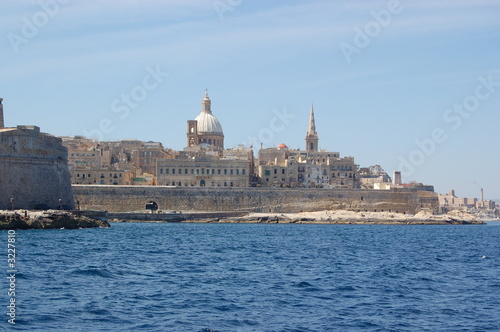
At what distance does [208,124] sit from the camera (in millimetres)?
99688

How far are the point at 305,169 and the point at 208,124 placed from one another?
80.0 feet

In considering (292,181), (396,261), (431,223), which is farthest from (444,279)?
(292,181)

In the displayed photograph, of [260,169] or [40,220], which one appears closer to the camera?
[40,220]

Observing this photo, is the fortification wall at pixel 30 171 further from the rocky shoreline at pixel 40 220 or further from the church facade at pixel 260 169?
the church facade at pixel 260 169

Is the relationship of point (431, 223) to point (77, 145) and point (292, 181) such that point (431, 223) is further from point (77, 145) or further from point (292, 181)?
point (77, 145)

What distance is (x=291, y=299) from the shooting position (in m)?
19.0

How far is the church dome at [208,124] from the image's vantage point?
99.4m

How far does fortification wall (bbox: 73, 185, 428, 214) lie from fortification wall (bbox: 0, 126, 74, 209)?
59.1 feet

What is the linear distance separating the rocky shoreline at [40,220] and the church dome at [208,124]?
53177mm

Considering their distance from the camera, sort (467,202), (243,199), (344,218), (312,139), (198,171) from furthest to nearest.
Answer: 1. (467,202)
2. (312,139)
3. (198,171)
4. (243,199)
5. (344,218)

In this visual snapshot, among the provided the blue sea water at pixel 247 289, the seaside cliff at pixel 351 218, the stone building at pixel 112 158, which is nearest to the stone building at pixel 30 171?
the blue sea water at pixel 247 289

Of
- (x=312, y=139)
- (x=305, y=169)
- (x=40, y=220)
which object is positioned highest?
(x=312, y=139)

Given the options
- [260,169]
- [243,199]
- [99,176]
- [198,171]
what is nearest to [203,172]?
[198,171]

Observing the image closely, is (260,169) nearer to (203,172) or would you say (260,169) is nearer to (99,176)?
(203,172)
